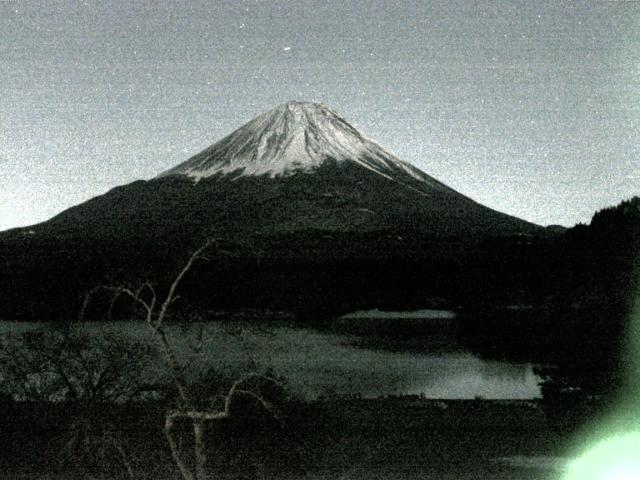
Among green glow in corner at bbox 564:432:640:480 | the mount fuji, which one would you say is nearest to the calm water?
green glow in corner at bbox 564:432:640:480

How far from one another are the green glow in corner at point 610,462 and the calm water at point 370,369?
26.9 feet

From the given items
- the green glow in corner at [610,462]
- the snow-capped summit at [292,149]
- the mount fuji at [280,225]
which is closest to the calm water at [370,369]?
the green glow in corner at [610,462]

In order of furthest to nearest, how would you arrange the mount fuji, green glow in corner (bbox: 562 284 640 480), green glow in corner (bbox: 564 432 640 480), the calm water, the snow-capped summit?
the snow-capped summit
the mount fuji
the calm water
green glow in corner (bbox: 562 284 640 480)
green glow in corner (bbox: 564 432 640 480)

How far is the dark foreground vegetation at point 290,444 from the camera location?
11328 mm

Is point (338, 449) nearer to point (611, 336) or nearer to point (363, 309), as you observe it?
point (611, 336)

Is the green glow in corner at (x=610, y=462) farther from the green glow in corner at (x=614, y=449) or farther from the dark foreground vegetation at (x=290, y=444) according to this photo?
the dark foreground vegetation at (x=290, y=444)

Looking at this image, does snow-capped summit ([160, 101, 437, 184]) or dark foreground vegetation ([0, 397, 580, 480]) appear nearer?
dark foreground vegetation ([0, 397, 580, 480])

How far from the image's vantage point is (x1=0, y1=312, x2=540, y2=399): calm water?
26016 mm

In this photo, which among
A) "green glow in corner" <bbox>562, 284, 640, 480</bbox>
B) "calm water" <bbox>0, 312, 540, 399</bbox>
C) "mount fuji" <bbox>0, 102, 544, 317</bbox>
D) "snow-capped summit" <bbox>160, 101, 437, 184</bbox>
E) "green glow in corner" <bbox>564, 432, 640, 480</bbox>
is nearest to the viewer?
"green glow in corner" <bbox>564, 432, 640, 480</bbox>

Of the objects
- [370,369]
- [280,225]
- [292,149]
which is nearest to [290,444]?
[370,369]

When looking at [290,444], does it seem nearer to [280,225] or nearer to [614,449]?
[614,449]

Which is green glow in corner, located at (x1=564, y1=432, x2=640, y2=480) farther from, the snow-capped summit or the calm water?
the snow-capped summit

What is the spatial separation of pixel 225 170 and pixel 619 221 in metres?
118

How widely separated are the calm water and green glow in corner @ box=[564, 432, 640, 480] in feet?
26.9
